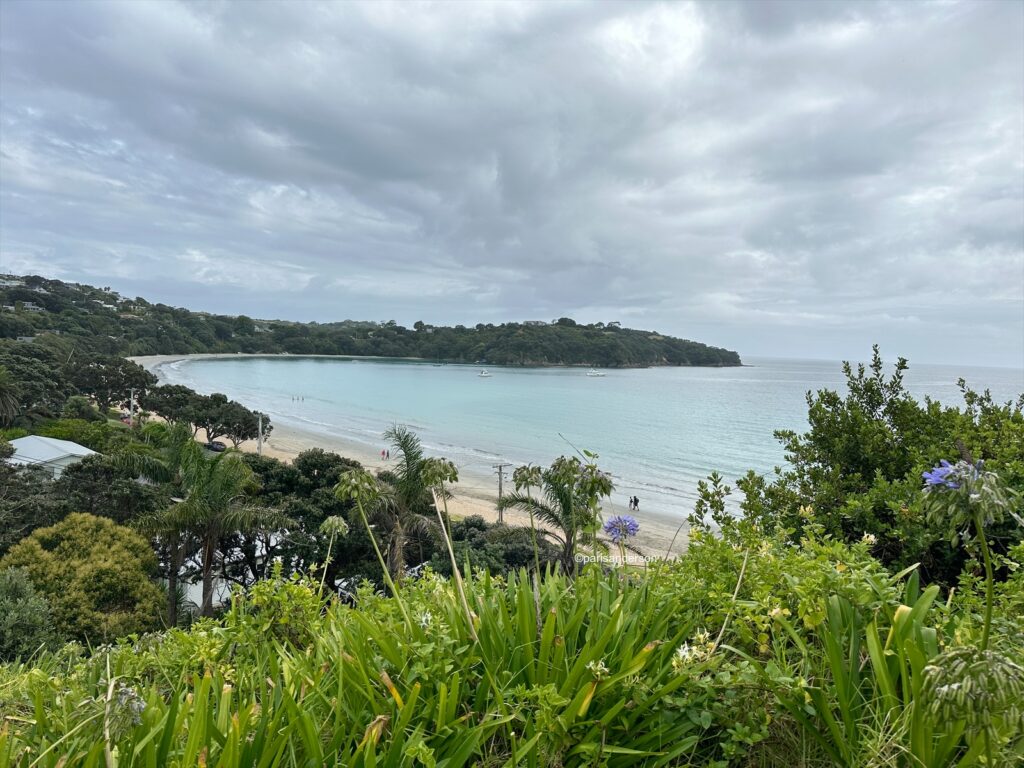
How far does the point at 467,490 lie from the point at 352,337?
5854 inches

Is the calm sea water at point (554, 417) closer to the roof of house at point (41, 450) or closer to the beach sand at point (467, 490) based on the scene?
the beach sand at point (467, 490)

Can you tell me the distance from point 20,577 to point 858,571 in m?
12.8

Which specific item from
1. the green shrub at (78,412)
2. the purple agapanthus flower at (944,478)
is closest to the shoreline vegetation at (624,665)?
the purple agapanthus flower at (944,478)

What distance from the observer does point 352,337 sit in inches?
6781

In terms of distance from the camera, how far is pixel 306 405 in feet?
218

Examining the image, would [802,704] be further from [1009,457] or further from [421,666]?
[1009,457]

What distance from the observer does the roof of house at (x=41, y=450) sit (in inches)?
865

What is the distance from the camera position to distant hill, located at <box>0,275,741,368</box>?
10606 centimetres

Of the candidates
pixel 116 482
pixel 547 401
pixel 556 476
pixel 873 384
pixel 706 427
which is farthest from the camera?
pixel 547 401

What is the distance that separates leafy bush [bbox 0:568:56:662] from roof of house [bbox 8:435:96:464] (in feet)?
A: 47.3

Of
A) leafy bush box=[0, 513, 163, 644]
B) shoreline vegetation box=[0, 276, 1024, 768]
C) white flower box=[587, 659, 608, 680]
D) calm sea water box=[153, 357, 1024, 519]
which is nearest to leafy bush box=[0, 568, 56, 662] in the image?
leafy bush box=[0, 513, 163, 644]

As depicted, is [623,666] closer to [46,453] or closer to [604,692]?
[604,692]

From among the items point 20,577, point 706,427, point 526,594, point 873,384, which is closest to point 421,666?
point 526,594

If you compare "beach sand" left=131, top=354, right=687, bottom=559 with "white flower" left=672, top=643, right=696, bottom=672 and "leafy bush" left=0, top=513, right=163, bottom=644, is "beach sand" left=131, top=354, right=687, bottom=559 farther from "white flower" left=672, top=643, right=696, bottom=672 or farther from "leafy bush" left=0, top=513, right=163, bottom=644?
"white flower" left=672, top=643, right=696, bottom=672
